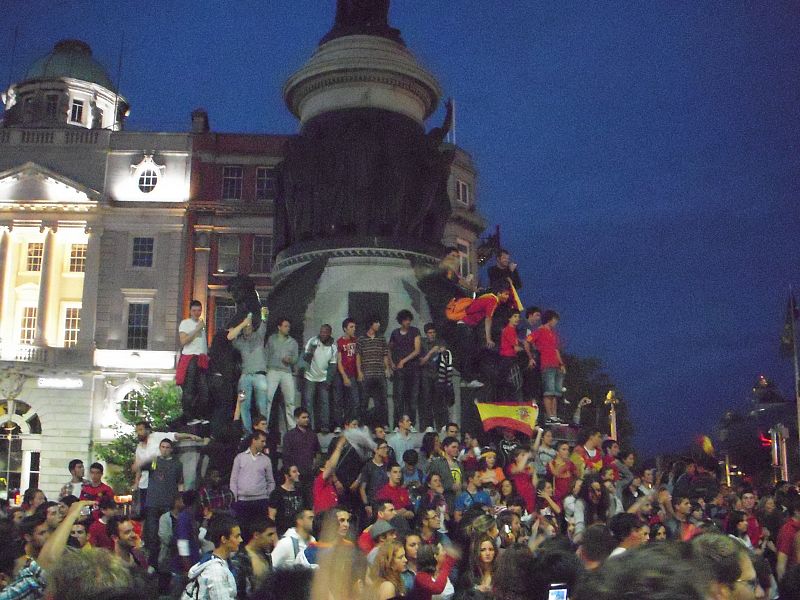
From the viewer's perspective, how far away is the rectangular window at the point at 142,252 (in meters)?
50.3

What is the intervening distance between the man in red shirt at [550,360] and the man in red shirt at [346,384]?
294 cm

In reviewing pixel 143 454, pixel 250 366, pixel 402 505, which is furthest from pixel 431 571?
pixel 250 366

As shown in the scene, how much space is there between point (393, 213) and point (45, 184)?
38.1 meters

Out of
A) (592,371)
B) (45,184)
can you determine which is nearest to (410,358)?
(45,184)

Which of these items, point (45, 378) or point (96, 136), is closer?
point (45, 378)

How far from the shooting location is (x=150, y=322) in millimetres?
49094

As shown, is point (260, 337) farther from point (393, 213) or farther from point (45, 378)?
point (45, 378)

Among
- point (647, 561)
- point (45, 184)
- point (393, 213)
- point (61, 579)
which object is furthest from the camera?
point (45, 184)

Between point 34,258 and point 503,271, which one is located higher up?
point 34,258

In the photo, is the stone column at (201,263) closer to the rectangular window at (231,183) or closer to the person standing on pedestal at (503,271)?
the rectangular window at (231,183)

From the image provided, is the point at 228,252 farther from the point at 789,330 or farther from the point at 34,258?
the point at 789,330

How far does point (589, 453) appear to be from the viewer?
1299 cm

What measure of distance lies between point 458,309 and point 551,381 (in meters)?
1.87

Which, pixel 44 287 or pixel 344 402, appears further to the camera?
pixel 44 287
